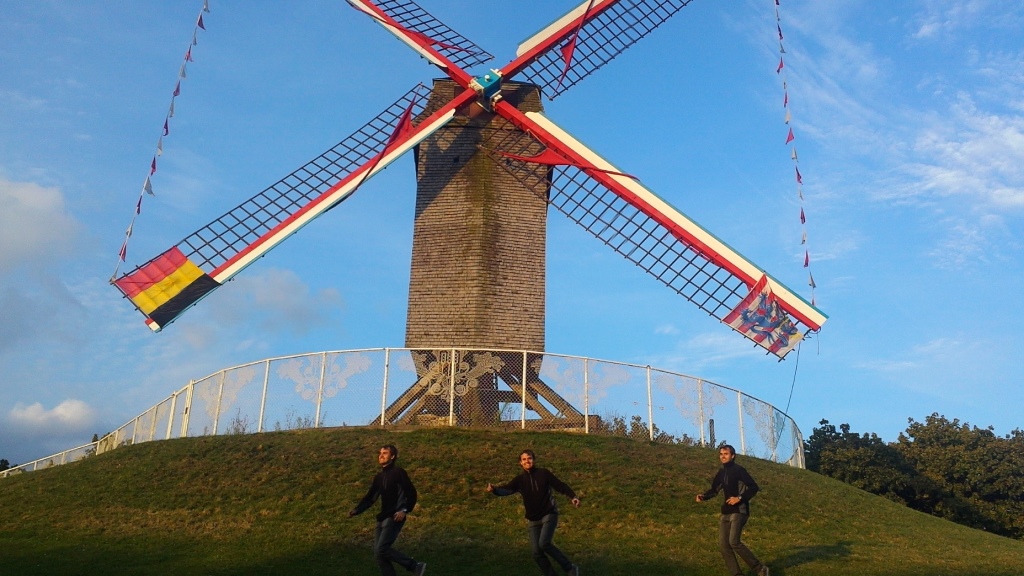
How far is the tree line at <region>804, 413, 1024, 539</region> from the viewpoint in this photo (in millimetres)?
32094

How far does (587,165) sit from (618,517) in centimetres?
1166

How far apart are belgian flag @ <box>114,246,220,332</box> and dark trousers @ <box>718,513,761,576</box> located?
15612 millimetres

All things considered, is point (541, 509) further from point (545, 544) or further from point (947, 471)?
point (947, 471)

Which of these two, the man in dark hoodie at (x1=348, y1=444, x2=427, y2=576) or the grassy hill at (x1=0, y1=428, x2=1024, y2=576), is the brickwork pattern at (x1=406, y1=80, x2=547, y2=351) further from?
the man in dark hoodie at (x1=348, y1=444, x2=427, y2=576)

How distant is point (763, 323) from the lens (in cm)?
2283

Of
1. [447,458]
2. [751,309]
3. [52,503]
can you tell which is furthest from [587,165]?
[52,503]

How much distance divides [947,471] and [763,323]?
677 inches

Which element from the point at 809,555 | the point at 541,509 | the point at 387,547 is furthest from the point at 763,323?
the point at 387,547

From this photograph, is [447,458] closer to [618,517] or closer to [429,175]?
[618,517]

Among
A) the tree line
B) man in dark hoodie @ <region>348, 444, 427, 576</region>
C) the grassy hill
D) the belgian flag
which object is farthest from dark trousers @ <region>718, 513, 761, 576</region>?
the tree line

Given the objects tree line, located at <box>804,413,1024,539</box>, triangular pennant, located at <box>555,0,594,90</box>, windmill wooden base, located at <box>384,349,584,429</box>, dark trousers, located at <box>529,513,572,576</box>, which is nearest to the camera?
dark trousers, located at <box>529,513,572,576</box>

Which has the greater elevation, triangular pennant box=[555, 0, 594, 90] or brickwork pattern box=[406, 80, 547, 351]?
triangular pennant box=[555, 0, 594, 90]

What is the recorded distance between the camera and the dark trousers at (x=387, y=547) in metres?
10.5

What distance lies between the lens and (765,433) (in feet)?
72.7
